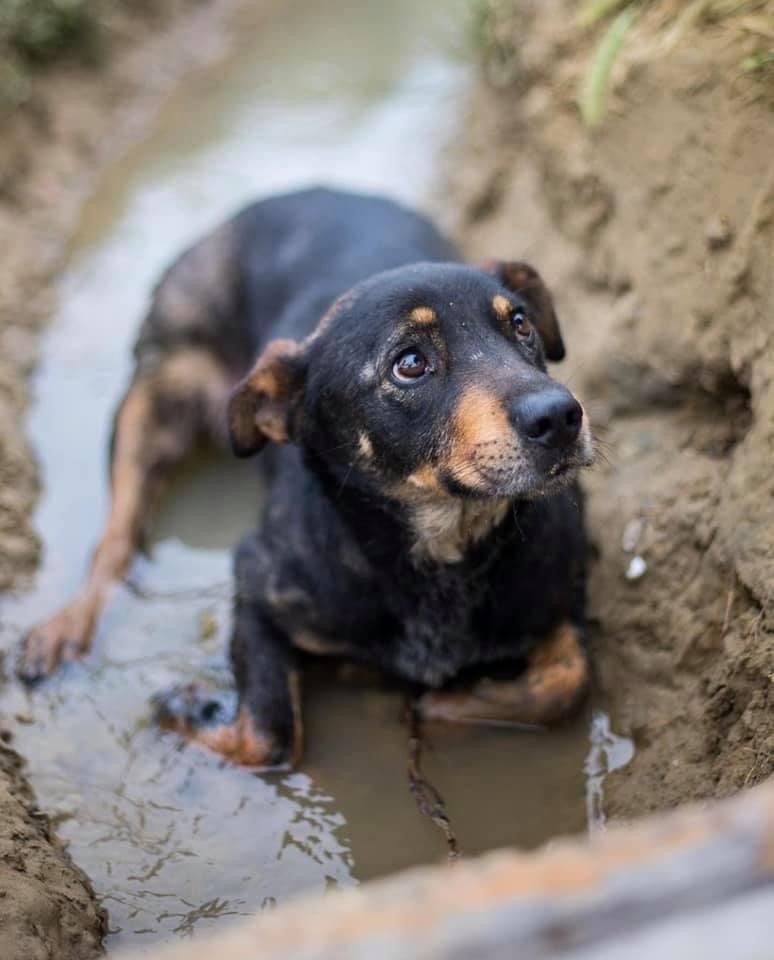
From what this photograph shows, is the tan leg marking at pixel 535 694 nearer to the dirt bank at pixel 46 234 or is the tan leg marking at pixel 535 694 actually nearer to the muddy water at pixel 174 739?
the muddy water at pixel 174 739

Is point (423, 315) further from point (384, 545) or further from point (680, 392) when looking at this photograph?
point (680, 392)

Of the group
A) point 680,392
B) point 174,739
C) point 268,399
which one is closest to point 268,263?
point 268,399

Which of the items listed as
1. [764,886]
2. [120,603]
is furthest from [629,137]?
[764,886]

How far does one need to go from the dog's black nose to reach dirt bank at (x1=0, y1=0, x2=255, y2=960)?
1.89m

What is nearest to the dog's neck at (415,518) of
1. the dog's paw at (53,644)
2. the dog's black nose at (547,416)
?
the dog's black nose at (547,416)

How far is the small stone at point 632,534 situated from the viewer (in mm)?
4285

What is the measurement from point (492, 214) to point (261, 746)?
4.19 metres

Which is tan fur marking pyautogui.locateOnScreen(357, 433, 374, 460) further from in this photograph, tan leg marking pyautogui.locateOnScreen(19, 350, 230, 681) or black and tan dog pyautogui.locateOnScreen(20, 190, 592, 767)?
tan leg marking pyautogui.locateOnScreen(19, 350, 230, 681)

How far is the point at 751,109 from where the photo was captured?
4.17 metres

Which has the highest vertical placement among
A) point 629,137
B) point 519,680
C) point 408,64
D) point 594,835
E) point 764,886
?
point 408,64

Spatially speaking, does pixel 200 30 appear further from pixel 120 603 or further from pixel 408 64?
pixel 120 603

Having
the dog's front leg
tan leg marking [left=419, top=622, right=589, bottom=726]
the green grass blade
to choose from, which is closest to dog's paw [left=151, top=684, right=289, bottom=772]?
the dog's front leg

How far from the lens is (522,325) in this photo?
3818mm

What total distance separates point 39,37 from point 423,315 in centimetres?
608
